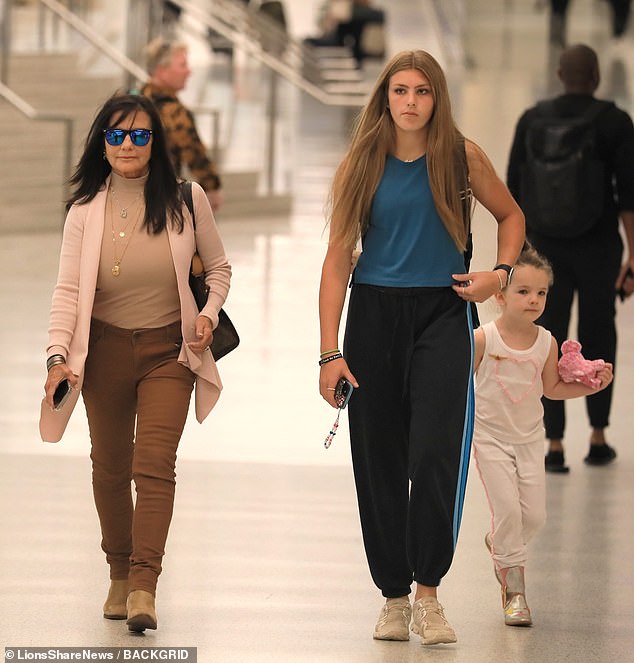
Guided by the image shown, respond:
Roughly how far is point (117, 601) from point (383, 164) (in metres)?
1.42

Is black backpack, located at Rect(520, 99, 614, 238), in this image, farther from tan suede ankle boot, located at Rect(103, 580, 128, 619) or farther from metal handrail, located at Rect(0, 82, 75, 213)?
metal handrail, located at Rect(0, 82, 75, 213)

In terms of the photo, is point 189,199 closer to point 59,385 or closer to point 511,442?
point 59,385

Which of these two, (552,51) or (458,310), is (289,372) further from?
(552,51)

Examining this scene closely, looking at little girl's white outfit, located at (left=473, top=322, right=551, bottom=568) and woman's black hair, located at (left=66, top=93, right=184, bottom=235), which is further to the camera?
little girl's white outfit, located at (left=473, top=322, right=551, bottom=568)

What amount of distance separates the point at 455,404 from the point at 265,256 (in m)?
8.36

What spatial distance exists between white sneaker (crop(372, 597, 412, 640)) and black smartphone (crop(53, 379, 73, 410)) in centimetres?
103

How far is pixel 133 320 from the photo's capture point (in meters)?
4.29

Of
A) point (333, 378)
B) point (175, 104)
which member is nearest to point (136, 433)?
point (333, 378)

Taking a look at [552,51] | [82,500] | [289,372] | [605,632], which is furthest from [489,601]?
[552,51]

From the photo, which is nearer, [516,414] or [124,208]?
[124,208]

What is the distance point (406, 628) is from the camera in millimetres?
4320

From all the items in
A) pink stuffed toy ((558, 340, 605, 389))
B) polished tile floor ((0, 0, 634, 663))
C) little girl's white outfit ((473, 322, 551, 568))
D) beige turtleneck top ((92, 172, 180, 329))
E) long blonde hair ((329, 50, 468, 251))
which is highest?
long blonde hair ((329, 50, 468, 251))

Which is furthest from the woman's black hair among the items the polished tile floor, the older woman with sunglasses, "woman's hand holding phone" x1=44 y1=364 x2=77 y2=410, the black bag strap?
the black bag strap

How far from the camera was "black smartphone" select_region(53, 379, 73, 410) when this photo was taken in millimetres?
4168
